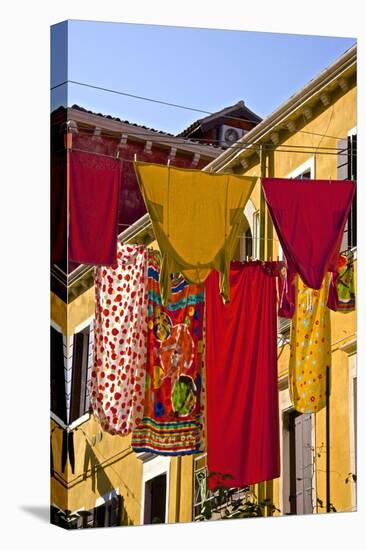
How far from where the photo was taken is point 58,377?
39.0ft

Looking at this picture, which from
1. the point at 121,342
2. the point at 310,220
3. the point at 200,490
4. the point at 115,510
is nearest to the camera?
the point at 115,510

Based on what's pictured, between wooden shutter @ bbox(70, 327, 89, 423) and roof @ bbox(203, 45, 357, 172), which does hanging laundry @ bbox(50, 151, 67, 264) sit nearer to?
wooden shutter @ bbox(70, 327, 89, 423)

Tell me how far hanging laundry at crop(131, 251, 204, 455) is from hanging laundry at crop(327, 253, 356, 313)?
127 cm

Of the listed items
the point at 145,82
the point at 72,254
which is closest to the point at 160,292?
the point at 72,254

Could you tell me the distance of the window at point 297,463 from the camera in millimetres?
12727

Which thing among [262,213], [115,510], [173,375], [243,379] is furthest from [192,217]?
[115,510]

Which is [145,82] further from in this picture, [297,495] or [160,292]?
[297,495]

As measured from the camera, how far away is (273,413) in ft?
41.5

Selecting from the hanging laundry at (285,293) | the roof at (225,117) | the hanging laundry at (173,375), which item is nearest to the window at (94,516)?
the hanging laundry at (173,375)

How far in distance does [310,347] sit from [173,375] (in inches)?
53.0

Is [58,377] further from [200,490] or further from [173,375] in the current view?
[200,490]

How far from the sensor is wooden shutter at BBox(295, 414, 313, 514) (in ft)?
41.8

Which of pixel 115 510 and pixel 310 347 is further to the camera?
pixel 310 347

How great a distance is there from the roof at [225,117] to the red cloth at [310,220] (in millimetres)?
561
